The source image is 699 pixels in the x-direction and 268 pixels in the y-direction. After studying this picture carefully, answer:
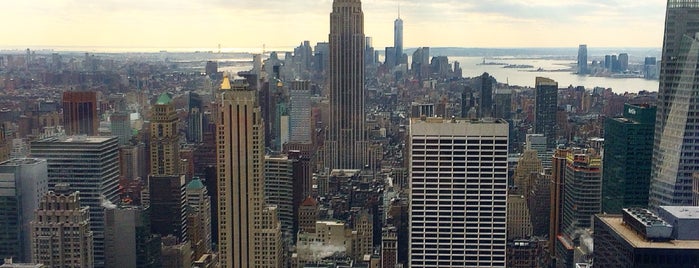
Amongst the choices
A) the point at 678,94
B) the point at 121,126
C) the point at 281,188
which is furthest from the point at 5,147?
the point at 678,94

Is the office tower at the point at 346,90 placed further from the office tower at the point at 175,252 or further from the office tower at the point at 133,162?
the office tower at the point at 175,252

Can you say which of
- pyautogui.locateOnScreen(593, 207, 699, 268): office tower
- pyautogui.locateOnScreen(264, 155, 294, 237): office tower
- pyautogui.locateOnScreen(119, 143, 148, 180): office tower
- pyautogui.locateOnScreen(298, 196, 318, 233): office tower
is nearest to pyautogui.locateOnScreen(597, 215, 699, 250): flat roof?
pyautogui.locateOnScreen(593, 207, 699, 268): office tower

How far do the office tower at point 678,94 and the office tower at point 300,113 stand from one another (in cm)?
551

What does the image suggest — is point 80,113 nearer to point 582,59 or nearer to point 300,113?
point 300,113

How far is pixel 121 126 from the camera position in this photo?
9352mm

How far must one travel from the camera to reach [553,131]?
11656 millimetres

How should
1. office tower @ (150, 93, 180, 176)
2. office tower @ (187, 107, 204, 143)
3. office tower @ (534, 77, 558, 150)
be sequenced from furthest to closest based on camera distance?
office tower @ (187, 107, 204, 143) < office tower @ (534, 77, 558, 150) < office tower @ (150, 93, 180, 176)

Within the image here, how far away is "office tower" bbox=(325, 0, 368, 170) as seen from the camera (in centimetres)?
1464


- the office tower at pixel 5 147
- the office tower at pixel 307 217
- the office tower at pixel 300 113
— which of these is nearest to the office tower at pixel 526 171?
the office tower at pixel 307 217

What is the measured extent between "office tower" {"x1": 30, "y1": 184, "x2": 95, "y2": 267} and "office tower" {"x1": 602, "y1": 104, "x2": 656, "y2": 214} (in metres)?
5.66

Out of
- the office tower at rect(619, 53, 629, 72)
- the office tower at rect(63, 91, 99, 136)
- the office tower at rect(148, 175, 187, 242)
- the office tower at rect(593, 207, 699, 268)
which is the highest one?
the office tower at rect(619, 53, 629, 72)

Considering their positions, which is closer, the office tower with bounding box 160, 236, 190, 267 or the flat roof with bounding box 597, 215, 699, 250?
the flat roof with bounding box 597, 215, 699, 250

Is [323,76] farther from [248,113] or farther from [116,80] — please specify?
[116,80]

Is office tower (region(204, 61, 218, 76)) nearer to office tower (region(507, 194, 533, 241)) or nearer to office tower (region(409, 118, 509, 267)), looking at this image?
office tower (region(409, 118, 509, 267))
